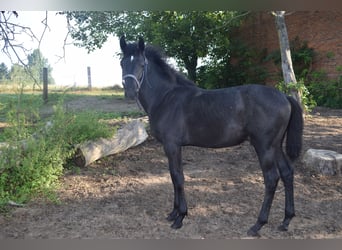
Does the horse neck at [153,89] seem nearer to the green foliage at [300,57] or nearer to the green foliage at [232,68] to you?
the green foliage at [232,68]

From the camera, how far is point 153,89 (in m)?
3.76

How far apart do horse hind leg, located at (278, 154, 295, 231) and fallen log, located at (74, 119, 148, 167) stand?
2.93 meters

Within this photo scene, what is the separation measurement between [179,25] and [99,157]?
6.73 m

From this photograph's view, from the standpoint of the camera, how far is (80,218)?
375 cm

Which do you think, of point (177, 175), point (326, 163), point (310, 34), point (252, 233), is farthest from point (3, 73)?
point (310, 34)

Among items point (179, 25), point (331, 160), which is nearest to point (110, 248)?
point (331, 160)

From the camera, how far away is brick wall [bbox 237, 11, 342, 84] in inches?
459

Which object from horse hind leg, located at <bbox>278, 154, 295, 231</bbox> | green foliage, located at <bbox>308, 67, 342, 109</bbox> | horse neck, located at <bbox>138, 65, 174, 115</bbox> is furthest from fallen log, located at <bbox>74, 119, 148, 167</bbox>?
green foliage, located at <bbox>308, 67, 342, 109</bbox>

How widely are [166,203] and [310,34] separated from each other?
11.1 metres

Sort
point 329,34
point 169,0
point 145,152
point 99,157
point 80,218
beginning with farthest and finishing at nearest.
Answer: point 329,34, point 145,152, point 99,157, point 80,218, point 169,0

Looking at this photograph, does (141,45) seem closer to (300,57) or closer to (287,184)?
(287,184)

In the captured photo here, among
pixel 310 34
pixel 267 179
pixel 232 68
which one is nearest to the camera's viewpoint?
pixel 267 179

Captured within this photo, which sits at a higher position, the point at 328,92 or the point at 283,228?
the point at 328,92

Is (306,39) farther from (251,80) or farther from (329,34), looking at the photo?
(251,80)
